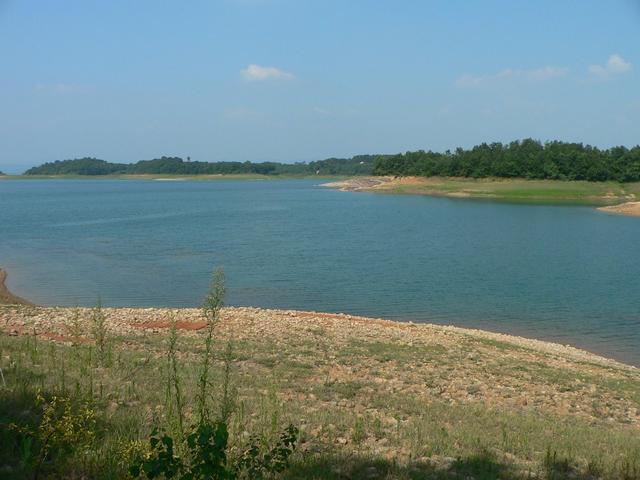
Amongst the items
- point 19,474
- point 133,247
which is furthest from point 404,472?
point 133,247

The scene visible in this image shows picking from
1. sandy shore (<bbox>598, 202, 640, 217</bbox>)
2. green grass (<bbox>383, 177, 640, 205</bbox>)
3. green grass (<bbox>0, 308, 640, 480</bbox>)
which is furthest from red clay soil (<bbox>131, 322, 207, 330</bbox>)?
green grass (<bbox>383, 177, 640, 205</bbox>)

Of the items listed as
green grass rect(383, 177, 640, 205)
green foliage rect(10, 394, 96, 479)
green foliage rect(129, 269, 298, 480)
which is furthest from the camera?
green grass rect(383, 177, 640, 205)

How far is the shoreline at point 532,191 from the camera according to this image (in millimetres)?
85938

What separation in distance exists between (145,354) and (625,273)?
2724cm

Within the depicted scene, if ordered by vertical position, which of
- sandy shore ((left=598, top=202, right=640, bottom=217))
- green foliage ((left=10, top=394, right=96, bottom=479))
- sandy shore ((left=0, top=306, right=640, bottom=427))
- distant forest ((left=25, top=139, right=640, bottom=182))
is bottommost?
sandy shore ((left=0, top=306, right=640, bottom=427))

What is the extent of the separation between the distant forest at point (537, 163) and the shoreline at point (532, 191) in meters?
1.84

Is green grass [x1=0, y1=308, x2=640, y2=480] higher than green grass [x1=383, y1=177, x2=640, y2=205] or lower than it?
lower

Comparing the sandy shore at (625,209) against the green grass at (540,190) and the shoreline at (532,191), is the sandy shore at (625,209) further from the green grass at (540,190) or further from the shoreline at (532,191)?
the green grass at (540,190)

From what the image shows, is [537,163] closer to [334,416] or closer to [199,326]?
[199,326]

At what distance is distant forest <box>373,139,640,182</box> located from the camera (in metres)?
104

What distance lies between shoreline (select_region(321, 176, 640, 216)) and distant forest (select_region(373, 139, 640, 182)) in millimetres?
1836

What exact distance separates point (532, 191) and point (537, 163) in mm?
18904

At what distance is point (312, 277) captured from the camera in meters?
29.9

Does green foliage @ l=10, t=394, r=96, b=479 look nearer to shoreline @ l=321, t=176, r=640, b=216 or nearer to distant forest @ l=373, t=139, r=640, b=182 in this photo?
shoreline @ l=321, t=176, r=640, b=216
